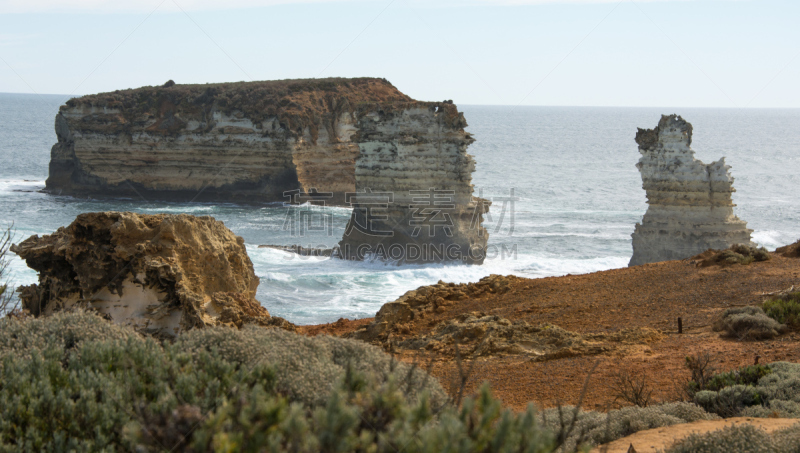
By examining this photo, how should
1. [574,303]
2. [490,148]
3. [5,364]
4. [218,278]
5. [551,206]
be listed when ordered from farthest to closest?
1. [490,148]
2. [551,206]
3. [574,303]
4. [218,278]
5. [5,364]

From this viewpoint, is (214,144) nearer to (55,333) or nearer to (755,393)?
(55,333)

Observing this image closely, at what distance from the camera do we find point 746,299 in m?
10.4

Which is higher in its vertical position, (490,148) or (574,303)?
(490,148)

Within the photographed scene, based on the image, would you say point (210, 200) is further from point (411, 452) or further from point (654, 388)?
point (411, 452)

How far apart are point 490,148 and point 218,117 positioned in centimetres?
5757

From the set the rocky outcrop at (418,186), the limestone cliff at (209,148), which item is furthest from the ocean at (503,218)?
the limestone cliff at (209,148)

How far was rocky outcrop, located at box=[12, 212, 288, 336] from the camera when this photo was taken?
7496 mm

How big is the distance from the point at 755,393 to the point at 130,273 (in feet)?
21.3

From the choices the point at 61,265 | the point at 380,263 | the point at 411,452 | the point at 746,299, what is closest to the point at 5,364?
the point at 411,452

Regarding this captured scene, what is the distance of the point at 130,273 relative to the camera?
25.1ft

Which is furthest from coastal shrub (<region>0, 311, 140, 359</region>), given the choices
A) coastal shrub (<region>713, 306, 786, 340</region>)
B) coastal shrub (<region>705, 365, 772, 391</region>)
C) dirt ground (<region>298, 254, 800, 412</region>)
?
coastal shrub (<region>713, 306, 786, 340</region>)

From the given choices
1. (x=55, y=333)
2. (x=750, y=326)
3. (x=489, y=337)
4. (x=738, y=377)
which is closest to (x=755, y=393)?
(x=738, y=377)

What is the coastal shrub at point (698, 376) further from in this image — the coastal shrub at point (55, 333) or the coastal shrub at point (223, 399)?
the coastal shrub at point (55, 333)

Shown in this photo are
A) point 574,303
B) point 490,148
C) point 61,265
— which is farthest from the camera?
point 490,148
